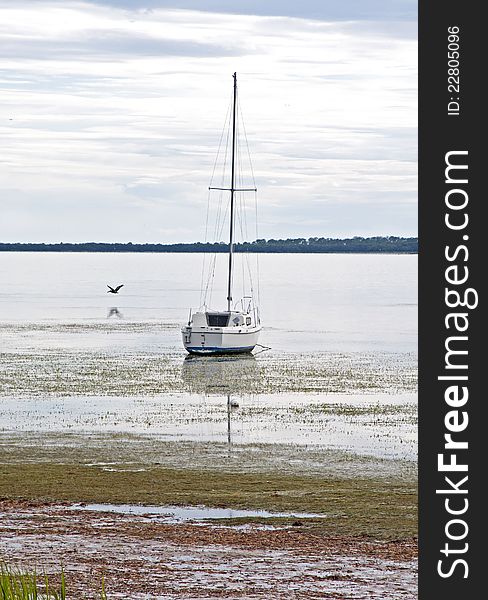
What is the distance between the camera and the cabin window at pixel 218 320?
53.4 m

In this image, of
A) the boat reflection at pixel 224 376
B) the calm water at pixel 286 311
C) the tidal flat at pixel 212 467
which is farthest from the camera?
the calm water at pixel 286 311

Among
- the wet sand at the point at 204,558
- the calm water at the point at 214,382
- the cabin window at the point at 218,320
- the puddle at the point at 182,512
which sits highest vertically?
the cabin window at the point at 218,320

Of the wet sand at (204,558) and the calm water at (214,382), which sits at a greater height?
the calm water at (214,382)

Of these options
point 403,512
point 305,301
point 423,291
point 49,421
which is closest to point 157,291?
point 305,301

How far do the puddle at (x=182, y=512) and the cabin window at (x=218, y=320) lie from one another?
3454cm

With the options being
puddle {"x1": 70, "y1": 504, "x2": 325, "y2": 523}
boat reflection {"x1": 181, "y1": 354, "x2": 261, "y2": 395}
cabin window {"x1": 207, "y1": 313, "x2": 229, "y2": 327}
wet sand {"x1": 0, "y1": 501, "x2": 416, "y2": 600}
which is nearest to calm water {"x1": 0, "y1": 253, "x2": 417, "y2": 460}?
boat reflection {"x1": 181, "y1": 354, "x2": 261, "y2": 395}

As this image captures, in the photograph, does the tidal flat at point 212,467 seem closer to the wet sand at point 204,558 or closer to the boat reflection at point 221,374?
the wet sand at point 204,558

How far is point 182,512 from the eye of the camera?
18344 millimetres

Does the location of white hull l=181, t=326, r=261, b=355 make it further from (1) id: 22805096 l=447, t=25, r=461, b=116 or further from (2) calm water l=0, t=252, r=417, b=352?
(1) id: 22805096 l=447, t=25, r=461, b=116

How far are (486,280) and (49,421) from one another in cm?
2551

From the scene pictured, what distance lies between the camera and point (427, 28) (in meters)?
5.53

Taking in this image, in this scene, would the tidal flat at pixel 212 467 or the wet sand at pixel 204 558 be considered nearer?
the wet sand at pixel 204 558

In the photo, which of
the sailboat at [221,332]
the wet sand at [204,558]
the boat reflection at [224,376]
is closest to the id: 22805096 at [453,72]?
the wet sand at [204,558]

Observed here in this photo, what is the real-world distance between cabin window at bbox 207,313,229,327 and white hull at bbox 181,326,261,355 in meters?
1.15
